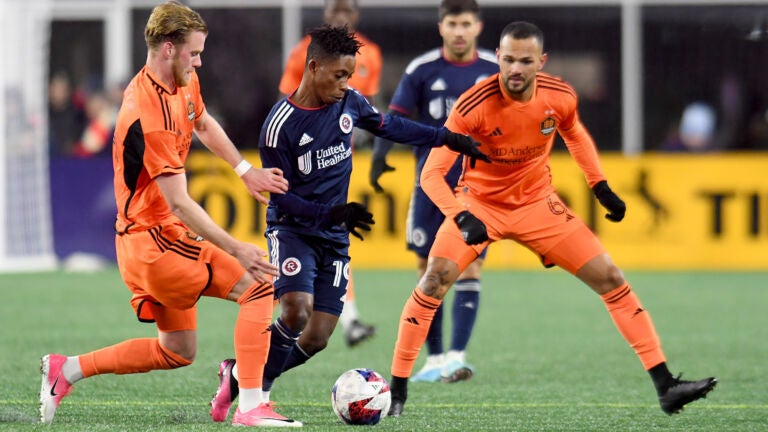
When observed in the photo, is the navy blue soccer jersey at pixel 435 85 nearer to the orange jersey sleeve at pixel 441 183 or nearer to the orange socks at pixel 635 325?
the orange jersey sleeve at pixel 441 183

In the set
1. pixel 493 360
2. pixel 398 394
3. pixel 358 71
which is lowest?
pixel 493 360

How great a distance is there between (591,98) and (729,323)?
9237 mm

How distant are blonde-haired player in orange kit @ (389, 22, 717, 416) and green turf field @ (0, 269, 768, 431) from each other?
0.46m

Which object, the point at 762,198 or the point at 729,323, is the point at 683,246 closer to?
the point at 762,198

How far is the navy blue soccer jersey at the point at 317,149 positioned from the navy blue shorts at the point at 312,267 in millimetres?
50

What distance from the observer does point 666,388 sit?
6.98m

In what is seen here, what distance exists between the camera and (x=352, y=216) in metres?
6.79

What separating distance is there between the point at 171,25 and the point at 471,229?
1.80 metres

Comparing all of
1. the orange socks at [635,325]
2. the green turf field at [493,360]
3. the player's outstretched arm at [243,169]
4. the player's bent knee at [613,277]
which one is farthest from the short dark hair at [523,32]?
the green turf field at [493,360]

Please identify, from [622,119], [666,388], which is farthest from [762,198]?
[666,388]

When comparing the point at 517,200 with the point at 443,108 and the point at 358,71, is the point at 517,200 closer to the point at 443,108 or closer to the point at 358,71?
the point at 443,108

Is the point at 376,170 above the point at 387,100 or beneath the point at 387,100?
above

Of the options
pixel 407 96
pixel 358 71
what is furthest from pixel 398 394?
pixel 358 71

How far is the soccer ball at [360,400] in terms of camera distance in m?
6.87
